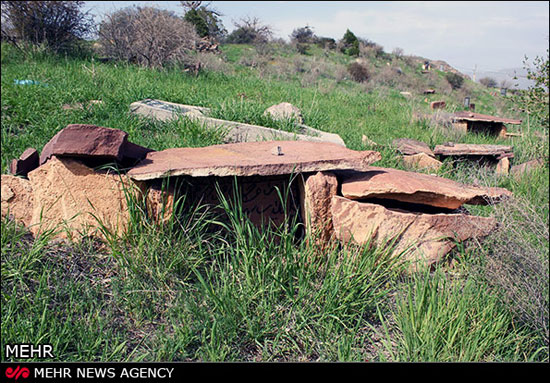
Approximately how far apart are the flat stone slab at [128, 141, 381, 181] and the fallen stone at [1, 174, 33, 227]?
3.12 ft

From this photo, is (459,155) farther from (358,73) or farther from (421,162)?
(358,73)

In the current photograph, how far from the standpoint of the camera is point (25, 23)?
9.88 m

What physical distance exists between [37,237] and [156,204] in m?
0.87

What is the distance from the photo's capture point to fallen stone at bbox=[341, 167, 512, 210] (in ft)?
10.6

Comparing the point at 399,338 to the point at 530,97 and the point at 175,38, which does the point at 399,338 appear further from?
the point at 175,38

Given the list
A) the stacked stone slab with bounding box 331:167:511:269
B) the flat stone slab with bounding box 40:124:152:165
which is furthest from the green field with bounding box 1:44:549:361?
the flat stone slab with bounding box 40:124:152:165

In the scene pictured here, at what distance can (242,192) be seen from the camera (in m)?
3.43

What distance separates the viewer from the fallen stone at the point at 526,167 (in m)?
5.75

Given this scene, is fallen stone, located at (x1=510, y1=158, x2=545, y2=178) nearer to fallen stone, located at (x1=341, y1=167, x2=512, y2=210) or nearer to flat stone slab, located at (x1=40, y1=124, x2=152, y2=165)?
fallen stone, located at (x1=341, y1=167, x2=512, y2=210)

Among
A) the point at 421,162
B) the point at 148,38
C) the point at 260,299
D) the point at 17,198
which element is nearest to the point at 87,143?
the point at 17,198

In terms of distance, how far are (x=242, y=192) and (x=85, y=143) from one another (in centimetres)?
121
